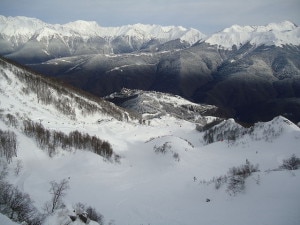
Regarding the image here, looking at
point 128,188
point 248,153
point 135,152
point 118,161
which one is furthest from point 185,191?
point 135,152

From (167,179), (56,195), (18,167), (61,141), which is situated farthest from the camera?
(61,141)

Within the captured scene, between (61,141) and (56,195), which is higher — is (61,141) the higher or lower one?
the lower one

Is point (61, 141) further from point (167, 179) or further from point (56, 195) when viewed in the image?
point (56, 195)

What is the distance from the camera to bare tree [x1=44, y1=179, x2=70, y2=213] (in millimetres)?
56013

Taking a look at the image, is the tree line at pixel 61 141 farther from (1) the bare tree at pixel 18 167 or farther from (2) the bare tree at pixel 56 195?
(2) the bare tree at pixel 56 195

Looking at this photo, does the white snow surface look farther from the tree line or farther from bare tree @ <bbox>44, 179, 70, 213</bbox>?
the tree line

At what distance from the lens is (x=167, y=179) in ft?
299

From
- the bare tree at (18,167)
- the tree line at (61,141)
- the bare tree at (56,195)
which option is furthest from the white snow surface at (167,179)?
the tree line at (61,141)

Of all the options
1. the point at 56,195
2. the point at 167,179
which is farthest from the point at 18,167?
the point at 167,179

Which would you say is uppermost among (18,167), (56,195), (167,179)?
(56,195)

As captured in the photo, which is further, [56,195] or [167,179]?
[167,179]

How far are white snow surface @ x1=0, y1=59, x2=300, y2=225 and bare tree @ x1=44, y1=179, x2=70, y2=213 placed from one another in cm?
126

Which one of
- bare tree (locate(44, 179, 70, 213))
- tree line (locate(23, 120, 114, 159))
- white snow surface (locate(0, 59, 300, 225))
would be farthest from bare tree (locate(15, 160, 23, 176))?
tree line (locate(23, 120, 114, 159))

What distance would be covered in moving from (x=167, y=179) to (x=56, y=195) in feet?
114
